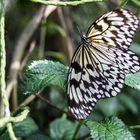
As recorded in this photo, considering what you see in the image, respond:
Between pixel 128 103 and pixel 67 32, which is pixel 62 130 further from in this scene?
pixel 128 103

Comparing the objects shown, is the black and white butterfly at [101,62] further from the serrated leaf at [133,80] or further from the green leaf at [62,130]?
the green leaf at [62,130]

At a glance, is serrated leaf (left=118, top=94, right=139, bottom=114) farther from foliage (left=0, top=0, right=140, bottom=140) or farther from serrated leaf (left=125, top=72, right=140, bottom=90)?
serrated leaf (left=125, top=72, right=140, bottom=90)

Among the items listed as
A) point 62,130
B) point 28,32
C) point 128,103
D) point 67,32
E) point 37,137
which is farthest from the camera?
point 128,103

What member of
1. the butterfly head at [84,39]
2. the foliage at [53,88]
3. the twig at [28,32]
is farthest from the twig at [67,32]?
the butterfly head at [84,39]

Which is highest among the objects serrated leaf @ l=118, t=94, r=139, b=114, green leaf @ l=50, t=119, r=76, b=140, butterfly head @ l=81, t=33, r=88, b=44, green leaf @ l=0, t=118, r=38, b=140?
butterfly head @ l=81, t=33, r=88, b=44

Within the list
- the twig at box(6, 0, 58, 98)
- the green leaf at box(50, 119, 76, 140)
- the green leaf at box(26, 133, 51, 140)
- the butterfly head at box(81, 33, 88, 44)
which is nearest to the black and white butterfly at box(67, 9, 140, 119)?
the butterfly head at box(81, 33, 88, 44)

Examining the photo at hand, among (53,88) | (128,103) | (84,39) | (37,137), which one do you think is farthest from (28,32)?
(84,39)
